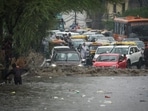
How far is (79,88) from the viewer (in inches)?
744

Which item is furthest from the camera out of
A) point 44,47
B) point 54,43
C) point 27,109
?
point 54,43

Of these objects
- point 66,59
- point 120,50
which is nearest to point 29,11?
point 66,59

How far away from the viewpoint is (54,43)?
4609 cm

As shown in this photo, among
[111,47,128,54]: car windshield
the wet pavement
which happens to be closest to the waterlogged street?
the wet pavement

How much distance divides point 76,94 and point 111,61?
1341 cm

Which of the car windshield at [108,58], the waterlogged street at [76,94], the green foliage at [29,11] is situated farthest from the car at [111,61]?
the green foliage at [29,11]

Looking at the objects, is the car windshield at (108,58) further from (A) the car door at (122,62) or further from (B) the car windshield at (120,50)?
(B) the car windshield at (120,50)

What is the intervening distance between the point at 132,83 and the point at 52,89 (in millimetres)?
3855

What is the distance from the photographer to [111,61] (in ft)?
99.5

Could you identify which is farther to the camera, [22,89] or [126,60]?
[126,60]

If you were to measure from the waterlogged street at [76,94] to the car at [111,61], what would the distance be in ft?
21.4

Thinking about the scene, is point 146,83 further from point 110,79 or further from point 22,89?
point 22,89

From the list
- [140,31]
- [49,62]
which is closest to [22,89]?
[49,62]

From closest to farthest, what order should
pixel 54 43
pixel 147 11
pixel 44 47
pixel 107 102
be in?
pixel 107 102 → pixel 44 47 → pixel 54 43 → pixel 147 11
